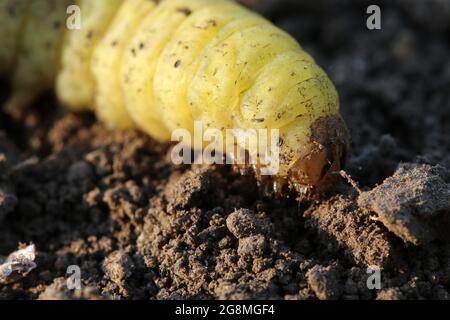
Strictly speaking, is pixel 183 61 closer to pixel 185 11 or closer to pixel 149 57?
pixel 149 57

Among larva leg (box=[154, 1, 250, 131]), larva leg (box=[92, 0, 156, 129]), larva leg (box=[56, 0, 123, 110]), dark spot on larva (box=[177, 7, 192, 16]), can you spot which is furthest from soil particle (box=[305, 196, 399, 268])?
larva leg (box=[56, 0, 123, 110])

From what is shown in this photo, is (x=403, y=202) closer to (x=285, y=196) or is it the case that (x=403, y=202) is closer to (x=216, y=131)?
(x=285, y=196)

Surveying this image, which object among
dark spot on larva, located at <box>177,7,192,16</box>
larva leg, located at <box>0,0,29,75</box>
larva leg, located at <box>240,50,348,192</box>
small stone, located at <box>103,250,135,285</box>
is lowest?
small stone, located at <box>103,250,135,285</box>

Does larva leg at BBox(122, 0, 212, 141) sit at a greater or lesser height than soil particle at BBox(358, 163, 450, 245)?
greater

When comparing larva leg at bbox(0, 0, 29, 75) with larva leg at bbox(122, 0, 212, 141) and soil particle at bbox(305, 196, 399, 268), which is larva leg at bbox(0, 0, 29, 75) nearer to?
larva leg at bbox(122, 0, 212, 141)

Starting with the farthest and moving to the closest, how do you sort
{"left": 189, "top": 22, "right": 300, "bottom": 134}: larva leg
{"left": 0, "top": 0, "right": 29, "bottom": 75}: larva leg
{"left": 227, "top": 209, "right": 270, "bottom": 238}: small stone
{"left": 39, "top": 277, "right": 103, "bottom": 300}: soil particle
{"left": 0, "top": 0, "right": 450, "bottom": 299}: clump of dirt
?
1. {"left": 0, "top": 0, "right": 29, "bottom": 75}: larva leg
2. {"left": 189, "top": 22, "right": 300, "bottom": 134}: larva leg
3. {"left": 227, "top": 209, "right": 270, "bottom": 238}: small stone
4. {"left": 0, "top": 0, "right": 450, "bottom": 299}: clump of dirt
5. {"left": 39, "top": 277, "right": 103, "bottom": 300}: soil particle

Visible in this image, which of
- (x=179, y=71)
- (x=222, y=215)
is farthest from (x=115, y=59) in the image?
(x=222, y=215)

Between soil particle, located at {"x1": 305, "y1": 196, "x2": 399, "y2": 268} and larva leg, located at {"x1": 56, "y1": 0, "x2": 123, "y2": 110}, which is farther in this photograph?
larva leg, located at {"x1": 56, "y1": 0, "x2": 123, "y2": 110}
